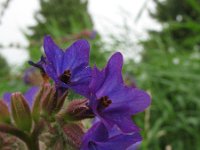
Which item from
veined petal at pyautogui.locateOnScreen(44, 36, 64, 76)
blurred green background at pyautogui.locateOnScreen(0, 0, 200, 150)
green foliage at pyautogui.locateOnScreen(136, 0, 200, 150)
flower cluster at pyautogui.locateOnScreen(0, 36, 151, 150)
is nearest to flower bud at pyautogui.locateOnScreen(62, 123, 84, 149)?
flower cluster at pyautogui.locateOnScreen(0, 36, 151, 150)

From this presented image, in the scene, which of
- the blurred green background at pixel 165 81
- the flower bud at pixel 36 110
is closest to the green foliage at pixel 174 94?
the blurred green background at pixel 165 81

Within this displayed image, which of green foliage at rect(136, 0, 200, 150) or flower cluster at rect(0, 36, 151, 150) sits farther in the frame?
green foliage at rect(136, 0, 200, 150)

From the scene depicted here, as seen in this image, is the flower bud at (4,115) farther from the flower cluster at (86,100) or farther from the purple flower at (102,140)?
the purple flower at (102,140)

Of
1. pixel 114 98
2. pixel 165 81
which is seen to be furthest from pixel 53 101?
pixel 165 81

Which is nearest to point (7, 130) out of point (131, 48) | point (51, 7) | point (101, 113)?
point (101, 113)

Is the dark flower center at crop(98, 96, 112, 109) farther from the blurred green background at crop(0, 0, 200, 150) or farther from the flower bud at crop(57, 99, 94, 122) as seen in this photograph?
the blurred green background at crop(0, 0, 200, 150)

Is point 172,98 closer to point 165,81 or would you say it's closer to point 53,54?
Answer: point 165,81
